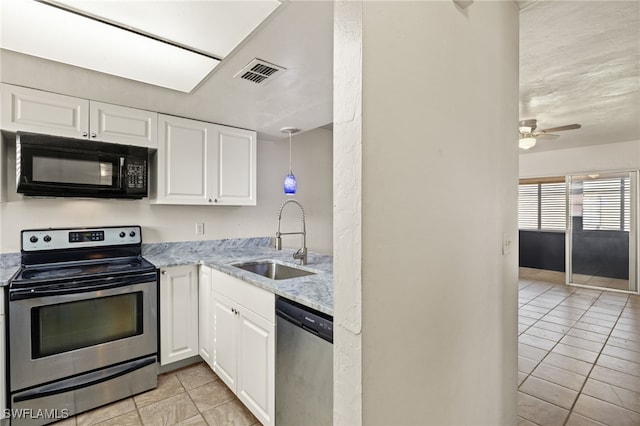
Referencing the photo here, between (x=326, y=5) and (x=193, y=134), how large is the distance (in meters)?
1.98

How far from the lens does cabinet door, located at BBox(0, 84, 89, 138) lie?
2.02 meters

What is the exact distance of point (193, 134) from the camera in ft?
9.25

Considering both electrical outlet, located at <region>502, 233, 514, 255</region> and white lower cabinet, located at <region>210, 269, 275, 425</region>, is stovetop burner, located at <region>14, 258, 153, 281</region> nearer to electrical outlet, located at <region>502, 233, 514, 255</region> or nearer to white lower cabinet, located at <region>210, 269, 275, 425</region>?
white lower cabinet, located at <region>210, 269, 275, 425</region>

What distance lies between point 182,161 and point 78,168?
75cm

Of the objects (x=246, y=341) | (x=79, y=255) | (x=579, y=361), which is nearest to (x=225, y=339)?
(x=246, y=341)

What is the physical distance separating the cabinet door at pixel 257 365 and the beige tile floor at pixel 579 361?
162 centimetres

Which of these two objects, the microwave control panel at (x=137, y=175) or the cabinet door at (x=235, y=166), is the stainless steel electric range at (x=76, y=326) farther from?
the cabinet door at (x=235, y=166)

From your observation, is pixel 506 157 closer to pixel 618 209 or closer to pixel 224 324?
pixel 224 324

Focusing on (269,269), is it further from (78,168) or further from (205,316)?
(78,168)

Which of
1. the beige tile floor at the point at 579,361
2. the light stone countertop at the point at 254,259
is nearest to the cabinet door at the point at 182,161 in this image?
the light stone countertop at the point at 254,259

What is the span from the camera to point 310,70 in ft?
5.96

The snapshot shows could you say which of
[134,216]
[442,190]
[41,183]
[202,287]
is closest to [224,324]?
[202,287]

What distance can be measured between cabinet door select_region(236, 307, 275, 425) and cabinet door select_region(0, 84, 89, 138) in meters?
1.84

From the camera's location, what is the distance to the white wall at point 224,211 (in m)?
2.35
